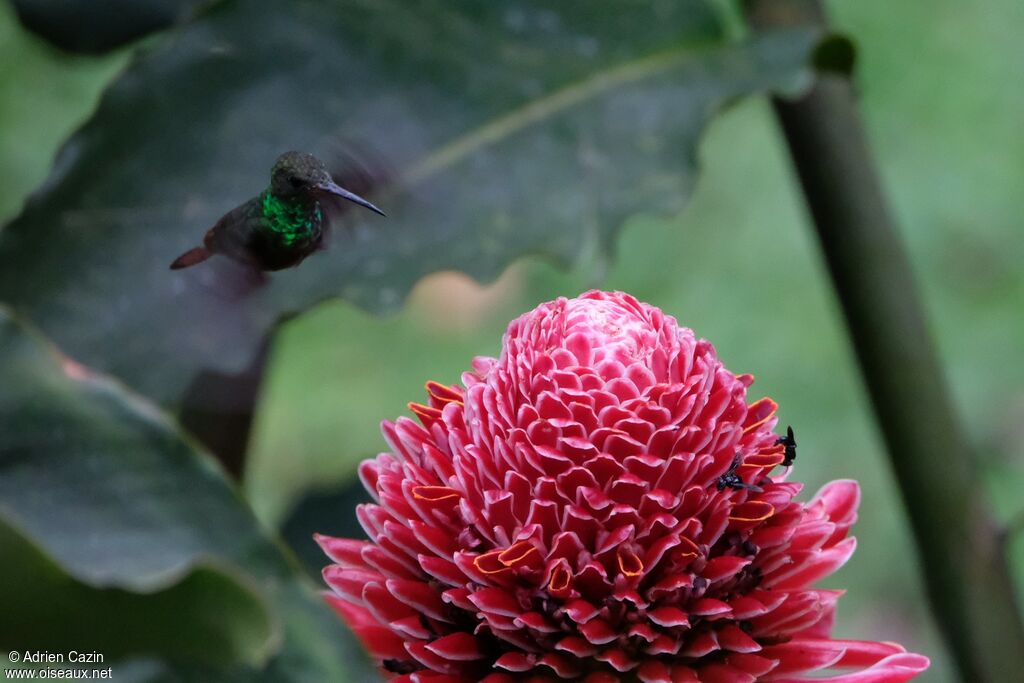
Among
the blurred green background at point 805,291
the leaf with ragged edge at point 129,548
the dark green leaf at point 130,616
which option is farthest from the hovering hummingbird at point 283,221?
the blurred green background at point 805,291

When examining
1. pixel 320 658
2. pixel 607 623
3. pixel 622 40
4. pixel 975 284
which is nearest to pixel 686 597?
pixel 607 623

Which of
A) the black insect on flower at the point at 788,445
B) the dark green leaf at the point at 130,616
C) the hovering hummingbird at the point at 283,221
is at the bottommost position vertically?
the dark green leaf at the point at 130,616

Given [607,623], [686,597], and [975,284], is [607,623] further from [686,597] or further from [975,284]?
[975,284]

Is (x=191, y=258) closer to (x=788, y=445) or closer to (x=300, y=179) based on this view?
(x=300, y=179)

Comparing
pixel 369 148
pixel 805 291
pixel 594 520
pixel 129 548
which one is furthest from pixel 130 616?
pixel 805 291

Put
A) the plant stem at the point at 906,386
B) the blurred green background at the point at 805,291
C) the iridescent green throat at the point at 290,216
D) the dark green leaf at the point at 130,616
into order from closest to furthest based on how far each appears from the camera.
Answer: the dark green leaf at the point at 130,616
the iridescent green throat at the point at 290,216
the plant stem at the point at 906,386
the blurred green background at the point at 805,291

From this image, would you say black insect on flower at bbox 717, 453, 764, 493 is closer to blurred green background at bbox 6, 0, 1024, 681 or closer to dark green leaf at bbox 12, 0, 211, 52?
dark green leaf at bbox 12, 0, 211, 52

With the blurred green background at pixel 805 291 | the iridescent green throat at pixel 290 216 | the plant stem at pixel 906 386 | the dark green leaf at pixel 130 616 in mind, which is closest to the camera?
the dark green leaf at pixel 130 616

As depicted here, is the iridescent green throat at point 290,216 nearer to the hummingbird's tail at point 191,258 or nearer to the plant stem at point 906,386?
the hummingbird's tail at point 191,258
